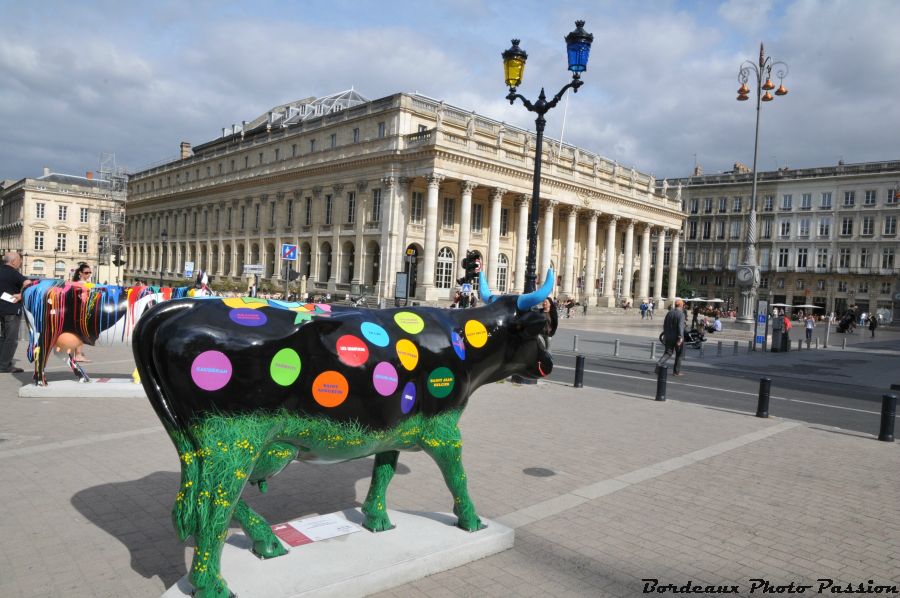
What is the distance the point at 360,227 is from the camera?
169 feet

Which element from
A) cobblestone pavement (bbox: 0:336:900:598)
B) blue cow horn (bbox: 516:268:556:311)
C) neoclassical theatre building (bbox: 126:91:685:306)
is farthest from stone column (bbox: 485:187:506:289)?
blue cow horn (bbox: 516:268:556:311)

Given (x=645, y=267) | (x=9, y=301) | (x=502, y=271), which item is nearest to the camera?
(x=9, y=301)

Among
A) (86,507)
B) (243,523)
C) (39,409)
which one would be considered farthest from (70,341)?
(243,523)

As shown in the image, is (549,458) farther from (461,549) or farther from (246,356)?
(246,356)

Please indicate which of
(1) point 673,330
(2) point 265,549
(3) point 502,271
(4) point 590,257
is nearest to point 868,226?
(4) point 590,257

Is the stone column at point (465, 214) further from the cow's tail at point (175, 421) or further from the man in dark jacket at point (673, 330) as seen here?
the cow's tail at point (175, 421)

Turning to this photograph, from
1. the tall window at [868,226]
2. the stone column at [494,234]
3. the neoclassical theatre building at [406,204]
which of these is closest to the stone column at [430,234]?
the neoclassical theatre building at [406,204]

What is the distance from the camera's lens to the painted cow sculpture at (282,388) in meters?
3.65

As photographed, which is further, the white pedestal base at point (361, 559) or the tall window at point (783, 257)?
the tall window at point (783, 257)

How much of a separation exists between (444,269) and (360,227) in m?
7.72

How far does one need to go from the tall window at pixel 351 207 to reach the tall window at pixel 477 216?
10.3 metres

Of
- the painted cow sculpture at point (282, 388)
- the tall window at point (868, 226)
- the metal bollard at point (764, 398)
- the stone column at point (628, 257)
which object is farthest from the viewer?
the tall window at point (868, 226)

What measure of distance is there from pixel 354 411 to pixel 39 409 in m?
7.97

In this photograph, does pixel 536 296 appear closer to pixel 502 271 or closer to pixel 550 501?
pixel 550 501
